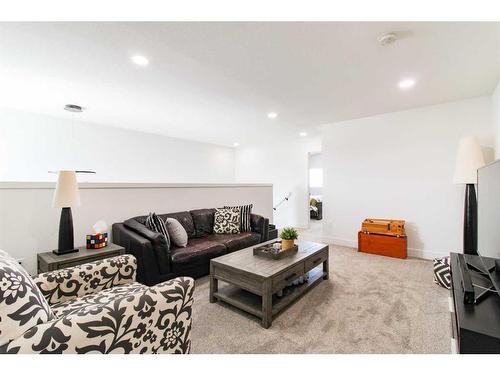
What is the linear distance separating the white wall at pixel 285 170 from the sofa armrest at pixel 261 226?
2.55m

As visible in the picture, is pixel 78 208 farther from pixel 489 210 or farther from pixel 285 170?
pixel 285 170

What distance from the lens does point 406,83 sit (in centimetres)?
267

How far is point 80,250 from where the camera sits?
215cm

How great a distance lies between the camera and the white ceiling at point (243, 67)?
5.81 ft

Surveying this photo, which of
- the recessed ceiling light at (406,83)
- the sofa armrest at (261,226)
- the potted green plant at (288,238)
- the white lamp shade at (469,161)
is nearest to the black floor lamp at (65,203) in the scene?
the potted green plant at (288,238)

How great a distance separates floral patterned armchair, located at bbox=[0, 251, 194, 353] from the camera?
801 millimetres

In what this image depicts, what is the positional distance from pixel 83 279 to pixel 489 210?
8.44 ft

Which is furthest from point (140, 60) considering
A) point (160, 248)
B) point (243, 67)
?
point (160, 248)

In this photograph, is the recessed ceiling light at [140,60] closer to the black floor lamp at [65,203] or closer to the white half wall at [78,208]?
the black floor lamp at [65,203]

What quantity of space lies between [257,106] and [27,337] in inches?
132

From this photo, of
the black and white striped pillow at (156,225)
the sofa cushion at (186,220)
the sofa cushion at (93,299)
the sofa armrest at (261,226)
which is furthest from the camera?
the sofa armrest at (261,226)

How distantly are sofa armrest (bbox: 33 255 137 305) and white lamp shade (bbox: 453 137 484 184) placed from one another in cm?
367

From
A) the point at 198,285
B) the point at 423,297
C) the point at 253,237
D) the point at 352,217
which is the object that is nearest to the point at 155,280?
the point at 198,285

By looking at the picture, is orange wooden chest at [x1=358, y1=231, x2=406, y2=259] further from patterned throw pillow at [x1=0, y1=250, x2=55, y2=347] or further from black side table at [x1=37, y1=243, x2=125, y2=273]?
patterned throw pillow at [x1=0, y1=250, x2=55, y2=347]
